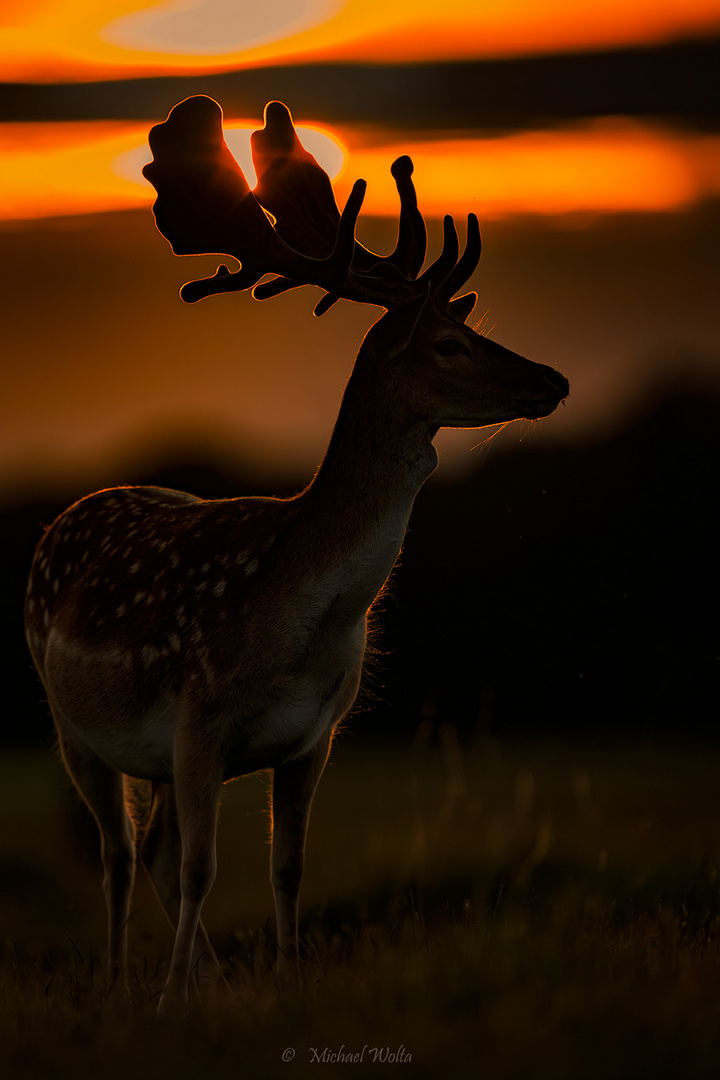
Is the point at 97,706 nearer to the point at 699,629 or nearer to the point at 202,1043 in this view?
the point at 202,1043

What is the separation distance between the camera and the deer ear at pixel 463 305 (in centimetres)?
527

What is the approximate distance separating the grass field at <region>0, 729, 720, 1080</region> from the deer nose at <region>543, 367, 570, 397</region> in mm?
1883

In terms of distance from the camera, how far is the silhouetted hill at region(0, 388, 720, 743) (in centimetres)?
1327

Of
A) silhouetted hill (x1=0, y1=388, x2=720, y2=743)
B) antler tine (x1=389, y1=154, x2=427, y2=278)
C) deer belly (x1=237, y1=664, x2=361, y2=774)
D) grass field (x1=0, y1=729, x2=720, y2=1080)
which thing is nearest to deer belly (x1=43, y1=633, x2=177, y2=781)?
deer belly (x1=237, y1=664, x2=361, y2=774)

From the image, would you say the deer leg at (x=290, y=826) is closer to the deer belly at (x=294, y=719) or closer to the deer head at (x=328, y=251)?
the deer belly at (x=294, y=719)

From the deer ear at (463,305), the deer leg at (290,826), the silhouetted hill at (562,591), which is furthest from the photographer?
the silhouetted hill at (562,591)

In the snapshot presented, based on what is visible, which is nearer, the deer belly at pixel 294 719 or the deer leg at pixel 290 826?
the deer belly at pixel 294 719

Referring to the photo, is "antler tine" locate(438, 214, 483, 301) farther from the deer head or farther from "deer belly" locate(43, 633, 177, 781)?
"deer belly" locate(43, 633, 177, 781)

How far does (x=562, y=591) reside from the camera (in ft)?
48.2

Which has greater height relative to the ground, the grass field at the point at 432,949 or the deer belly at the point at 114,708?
the deer belly at the point at 114,708

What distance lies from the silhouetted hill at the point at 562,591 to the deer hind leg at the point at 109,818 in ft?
19.8

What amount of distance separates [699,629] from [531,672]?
1803 millimetres

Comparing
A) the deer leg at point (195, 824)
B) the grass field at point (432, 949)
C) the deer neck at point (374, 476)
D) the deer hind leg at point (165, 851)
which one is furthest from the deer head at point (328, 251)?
the deer hind leg at point (165, 851)

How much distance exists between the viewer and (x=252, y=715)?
507 cm
